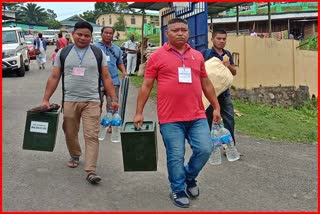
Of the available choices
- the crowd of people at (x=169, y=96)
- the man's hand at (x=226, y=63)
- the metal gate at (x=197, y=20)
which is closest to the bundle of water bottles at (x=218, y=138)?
the crowd of people at (x=169, y=96)

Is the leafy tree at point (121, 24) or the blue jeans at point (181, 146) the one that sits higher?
the leafy tree at point (121, 24)

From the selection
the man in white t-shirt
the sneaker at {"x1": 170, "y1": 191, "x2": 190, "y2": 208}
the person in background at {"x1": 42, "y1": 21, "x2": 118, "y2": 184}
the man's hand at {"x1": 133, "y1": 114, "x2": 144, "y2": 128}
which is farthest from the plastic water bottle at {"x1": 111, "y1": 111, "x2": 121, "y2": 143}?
the man in white t-shirt

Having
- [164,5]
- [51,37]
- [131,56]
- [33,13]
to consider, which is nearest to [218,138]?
[164,5]

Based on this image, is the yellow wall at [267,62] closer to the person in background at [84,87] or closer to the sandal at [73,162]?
the sandal at [73,162]

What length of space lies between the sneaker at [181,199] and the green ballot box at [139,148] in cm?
39

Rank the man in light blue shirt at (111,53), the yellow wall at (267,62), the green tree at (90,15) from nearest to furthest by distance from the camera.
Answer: the man in light blue shirt at (111,53)
the yellow wall at (267,62)
the green tree at (90,15)

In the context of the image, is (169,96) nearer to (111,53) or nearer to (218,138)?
(218,138)

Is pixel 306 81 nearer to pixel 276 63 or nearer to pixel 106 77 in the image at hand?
pixel 276 63

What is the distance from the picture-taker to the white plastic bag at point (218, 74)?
234 inches

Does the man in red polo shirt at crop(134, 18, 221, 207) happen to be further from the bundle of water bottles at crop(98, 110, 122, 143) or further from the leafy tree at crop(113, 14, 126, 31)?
the leafy tree at crop(113, 14, 126, 31)

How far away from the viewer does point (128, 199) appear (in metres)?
4.62

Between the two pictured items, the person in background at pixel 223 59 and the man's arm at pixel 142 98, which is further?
the person in background at pixel 223 59

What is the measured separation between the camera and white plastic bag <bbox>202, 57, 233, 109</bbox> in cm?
595

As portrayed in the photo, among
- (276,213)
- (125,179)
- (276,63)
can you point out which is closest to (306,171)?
(276,213)
